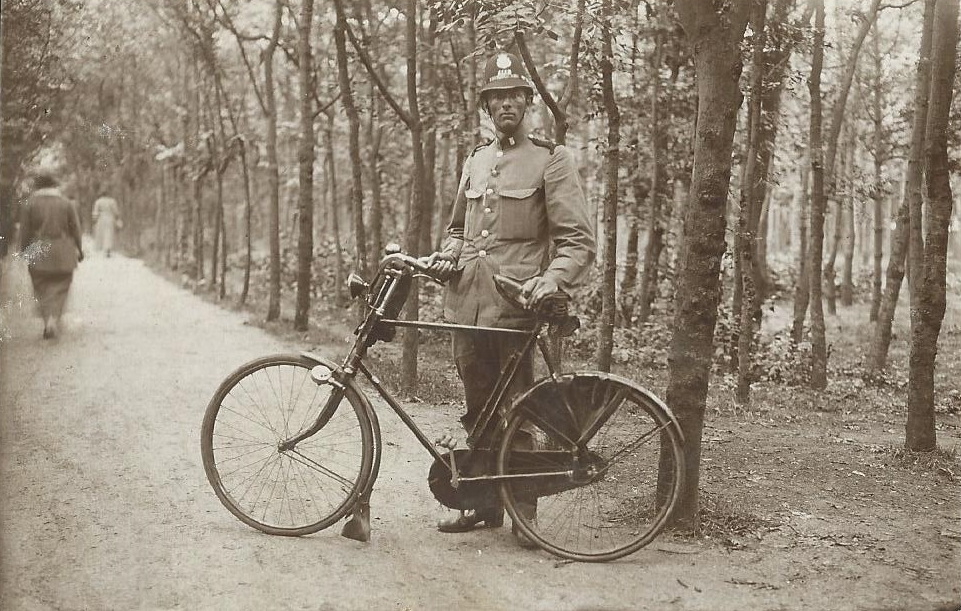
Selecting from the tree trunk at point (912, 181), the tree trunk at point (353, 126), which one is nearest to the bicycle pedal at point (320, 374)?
the tree trunk at point (912, 181)

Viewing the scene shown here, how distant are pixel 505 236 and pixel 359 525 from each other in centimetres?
170

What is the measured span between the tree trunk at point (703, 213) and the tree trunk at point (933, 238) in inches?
99.3

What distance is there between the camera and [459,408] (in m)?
7.81

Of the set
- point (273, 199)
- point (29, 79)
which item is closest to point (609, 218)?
point (29, 79)

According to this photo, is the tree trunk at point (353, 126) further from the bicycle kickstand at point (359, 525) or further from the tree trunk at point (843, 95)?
the bicycle kickstand at point (359, 525)

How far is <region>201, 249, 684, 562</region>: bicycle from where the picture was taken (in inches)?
169

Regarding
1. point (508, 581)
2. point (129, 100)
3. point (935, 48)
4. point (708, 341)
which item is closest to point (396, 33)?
point (129, 100)

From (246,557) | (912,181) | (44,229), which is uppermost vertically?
(912,181)

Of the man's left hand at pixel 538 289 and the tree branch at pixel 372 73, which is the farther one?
the tree branch at pixel 372 73

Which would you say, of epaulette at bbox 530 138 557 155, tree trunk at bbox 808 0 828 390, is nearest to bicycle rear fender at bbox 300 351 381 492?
epaulette at bbox 530 138 557 155

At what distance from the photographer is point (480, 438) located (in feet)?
14.7

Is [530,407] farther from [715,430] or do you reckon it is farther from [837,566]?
[715,430]

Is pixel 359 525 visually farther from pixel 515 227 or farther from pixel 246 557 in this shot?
pixel 515 227

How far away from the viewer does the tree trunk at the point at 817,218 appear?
36.7 feet
